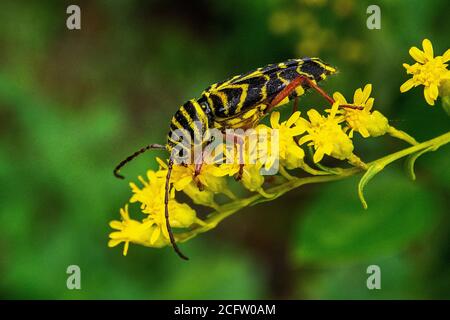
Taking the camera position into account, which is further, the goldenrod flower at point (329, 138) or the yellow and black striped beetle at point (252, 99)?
the yellow and black striped beetle at point (252, 99)

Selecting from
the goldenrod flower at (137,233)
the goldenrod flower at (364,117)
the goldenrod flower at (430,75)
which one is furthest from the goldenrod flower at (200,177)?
the goldenrod flower at (430,75)

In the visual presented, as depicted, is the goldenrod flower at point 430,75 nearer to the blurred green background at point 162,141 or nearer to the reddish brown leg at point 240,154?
the reddish brown leg at point 240,154

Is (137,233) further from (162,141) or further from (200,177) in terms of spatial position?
(162,141)

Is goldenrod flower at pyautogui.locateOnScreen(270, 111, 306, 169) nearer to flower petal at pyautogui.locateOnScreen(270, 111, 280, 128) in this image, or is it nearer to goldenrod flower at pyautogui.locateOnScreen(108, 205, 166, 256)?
flower petal at pyautogui.locateOnScreen(270, 111, 280, 128)

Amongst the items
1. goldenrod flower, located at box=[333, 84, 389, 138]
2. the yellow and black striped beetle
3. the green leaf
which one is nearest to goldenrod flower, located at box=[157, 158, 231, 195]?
the yellow and black striped beetle

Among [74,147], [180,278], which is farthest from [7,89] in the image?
[180,278]
